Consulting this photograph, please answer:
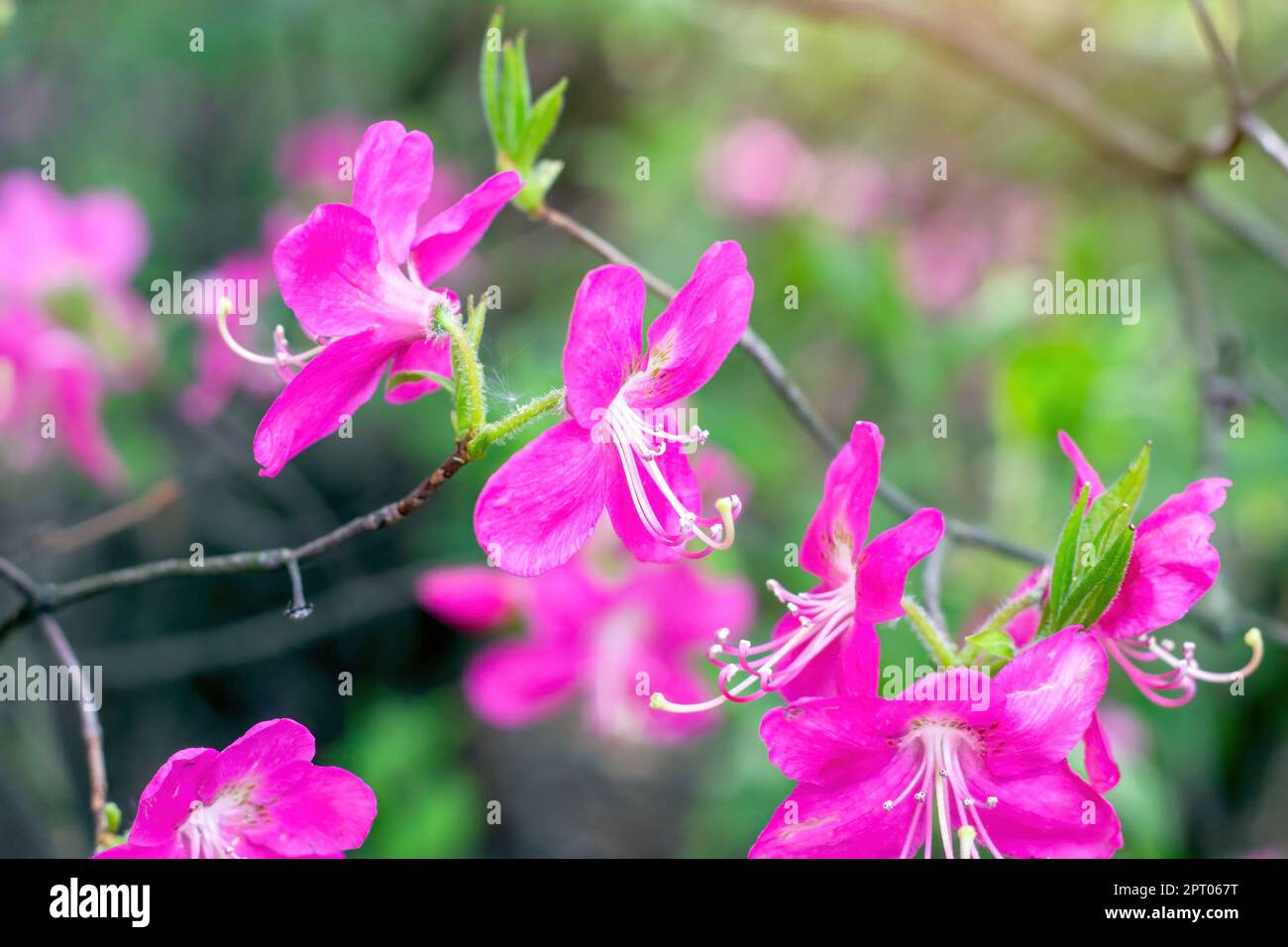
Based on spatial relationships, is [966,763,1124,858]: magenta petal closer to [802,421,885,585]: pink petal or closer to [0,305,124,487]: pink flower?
[802,421,885,585]: pink petal

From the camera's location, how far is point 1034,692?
2.96ft

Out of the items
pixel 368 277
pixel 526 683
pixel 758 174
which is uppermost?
pixel 758 174

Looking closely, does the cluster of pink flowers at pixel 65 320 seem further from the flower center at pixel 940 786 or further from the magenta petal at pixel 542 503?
the flower center at pixel 940 786

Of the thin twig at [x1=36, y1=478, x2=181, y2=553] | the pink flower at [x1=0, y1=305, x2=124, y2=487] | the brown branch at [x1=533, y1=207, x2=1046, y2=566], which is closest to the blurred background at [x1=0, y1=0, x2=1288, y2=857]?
the pink flower at [x1=0, y1=305, x2=124, y2=487]

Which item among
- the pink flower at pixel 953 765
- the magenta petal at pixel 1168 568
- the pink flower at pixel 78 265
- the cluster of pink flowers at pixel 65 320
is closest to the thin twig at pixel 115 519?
the cluster of pink flowers at pixel 65 320

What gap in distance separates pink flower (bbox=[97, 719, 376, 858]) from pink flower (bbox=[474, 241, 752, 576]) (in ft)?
0.86

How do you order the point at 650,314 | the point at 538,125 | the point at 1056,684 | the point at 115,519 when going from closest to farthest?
the point at 1056,684 < the point at 538,125 < the point at 115,519 < the point at 650,314

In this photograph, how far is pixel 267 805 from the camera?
1.03 meters

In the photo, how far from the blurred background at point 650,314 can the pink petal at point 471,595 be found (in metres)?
0.30

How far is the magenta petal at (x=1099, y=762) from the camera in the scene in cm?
97

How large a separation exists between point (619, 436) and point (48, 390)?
60.2 inches

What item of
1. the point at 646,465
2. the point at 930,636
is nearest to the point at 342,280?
the point at 646,465

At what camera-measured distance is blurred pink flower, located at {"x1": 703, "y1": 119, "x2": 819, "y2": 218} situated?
3191mm

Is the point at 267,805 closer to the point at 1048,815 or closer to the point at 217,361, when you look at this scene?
the point at 1048,815
